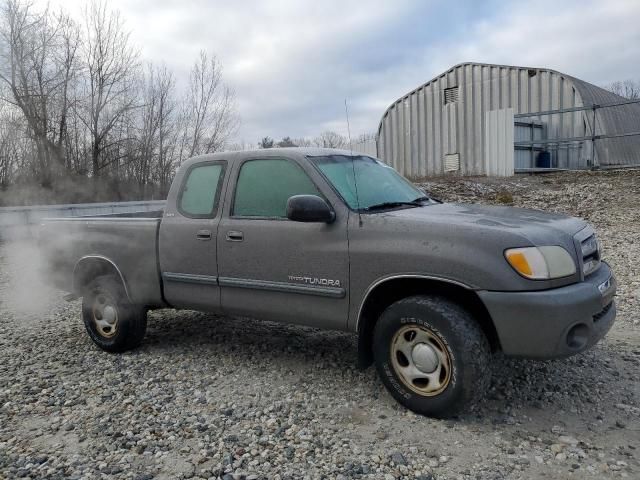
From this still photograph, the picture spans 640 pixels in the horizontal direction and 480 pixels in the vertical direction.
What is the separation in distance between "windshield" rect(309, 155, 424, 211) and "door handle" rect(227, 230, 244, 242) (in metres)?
0.83

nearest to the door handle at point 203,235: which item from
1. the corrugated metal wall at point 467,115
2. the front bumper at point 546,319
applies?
the front bumper at point 546,319

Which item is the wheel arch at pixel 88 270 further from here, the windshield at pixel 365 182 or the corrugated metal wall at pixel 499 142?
the corrugated metal wall at pixel 499 142

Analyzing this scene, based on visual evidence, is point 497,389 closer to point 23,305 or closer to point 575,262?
point 575,262

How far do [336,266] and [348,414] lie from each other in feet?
3.35

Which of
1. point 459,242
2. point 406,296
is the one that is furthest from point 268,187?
point 459,242

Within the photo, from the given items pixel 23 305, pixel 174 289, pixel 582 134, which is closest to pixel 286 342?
pixel 174 289

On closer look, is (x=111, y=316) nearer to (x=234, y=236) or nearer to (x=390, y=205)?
(x=234, y=236)

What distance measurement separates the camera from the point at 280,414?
3.50m

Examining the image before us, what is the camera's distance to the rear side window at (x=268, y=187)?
3.96 m

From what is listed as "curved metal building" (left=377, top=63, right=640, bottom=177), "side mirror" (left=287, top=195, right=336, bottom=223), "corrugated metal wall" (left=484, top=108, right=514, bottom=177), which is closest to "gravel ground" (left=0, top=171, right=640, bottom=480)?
"side mirror" (left=287, top=195, right=336, bottom=223)

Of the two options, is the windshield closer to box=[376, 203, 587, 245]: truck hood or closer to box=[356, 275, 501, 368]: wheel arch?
box=[376, 203, 587, 245]: truck hood

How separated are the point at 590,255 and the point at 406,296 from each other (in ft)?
4.22

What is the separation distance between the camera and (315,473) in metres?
2.79

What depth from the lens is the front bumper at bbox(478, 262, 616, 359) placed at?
2.98m
